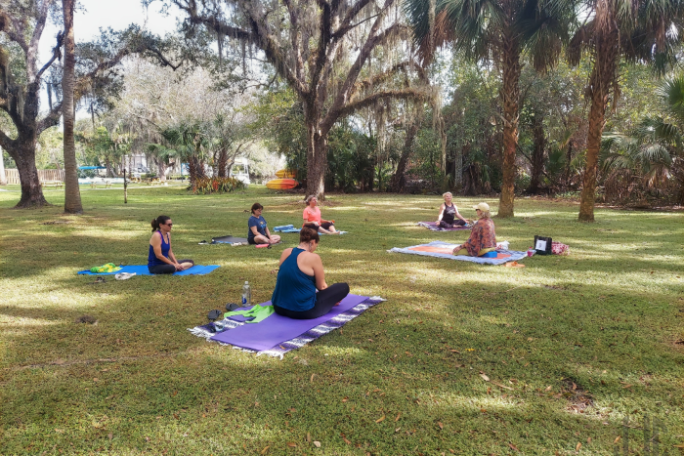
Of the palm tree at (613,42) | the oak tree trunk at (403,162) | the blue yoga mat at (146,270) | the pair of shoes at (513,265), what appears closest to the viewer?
the blue yoga mat at (146,270)

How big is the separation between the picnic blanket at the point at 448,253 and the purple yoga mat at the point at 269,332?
3545 millimetres

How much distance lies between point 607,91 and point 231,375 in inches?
486

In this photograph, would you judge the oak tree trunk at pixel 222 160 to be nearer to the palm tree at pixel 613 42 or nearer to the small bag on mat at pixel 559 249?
the palm tree at pixel 613 42

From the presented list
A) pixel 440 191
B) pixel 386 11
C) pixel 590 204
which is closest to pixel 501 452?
pixel 590 204

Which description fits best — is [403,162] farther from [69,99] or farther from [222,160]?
[69,99]

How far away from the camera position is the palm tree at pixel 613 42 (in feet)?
33.8

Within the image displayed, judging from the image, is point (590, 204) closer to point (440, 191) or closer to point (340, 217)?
point (340, 217)

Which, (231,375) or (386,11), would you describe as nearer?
(231,375)

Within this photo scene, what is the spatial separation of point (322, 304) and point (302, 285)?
12.6 inches

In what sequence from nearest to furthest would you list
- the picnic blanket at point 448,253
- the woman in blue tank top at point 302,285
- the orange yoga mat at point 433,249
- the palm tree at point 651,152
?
the woman in blue tank top at point 302,285, the picnic blanket at point 448,253, the orange yoga mat at point 433,249, the palm tree at point 651,152

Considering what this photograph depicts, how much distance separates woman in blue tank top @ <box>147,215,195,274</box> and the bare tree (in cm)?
987

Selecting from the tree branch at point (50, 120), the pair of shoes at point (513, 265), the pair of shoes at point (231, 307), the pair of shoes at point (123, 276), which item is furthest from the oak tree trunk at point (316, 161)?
the pair of shoes at point (231, 307)

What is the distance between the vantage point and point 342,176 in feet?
86.5

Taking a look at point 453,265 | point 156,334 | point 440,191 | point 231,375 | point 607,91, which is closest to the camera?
point 231,375
